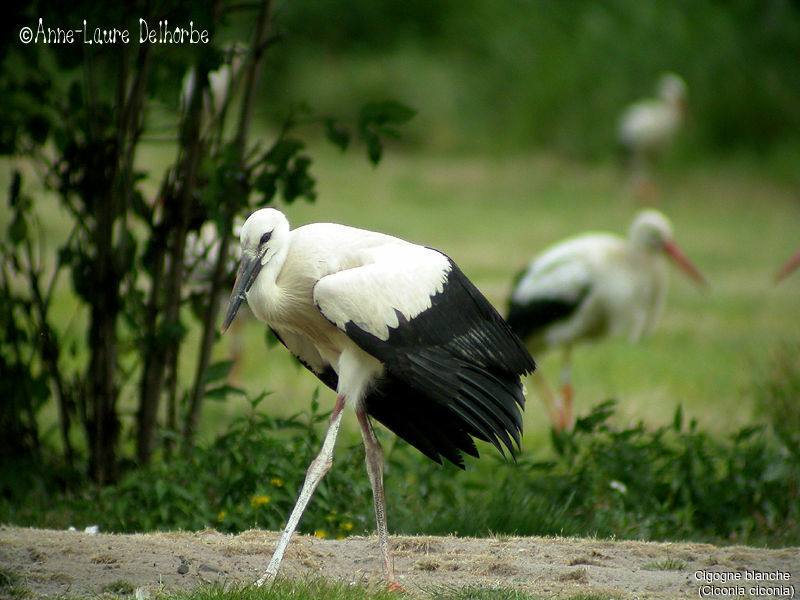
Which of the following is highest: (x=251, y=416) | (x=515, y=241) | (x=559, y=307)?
(x=515, y=241)

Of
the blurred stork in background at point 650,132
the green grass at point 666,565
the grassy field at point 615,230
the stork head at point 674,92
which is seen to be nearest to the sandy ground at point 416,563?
the green grass at point 666,565

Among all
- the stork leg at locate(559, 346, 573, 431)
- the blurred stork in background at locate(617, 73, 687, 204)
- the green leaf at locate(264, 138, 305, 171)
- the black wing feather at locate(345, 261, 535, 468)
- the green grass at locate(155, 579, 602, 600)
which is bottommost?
the green grass at locate(155, 579, 602, 600)

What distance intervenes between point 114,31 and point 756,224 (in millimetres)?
10119

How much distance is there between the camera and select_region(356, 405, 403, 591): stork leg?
127 inches

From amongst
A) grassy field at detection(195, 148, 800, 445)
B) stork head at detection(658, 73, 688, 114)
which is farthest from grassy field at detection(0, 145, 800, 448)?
stork head at detection(658, 73, 688, 114)

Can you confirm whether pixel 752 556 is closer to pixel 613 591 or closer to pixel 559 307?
pixel 613 591

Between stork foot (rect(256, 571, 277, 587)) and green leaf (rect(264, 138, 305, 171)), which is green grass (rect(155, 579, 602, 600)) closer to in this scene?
stork foot (rect(256, 571, 277, 587))

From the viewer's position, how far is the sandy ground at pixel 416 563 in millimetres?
3111

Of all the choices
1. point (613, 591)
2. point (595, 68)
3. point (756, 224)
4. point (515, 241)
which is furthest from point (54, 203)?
point (613, 591)

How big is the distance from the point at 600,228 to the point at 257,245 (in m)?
9.56

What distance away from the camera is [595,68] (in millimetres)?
A: 15281

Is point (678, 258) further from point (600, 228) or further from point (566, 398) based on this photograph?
point (600, 228)

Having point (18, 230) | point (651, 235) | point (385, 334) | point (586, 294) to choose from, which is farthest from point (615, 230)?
point (385, 334)

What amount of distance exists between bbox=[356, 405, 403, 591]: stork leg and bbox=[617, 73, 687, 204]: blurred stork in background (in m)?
10.7
